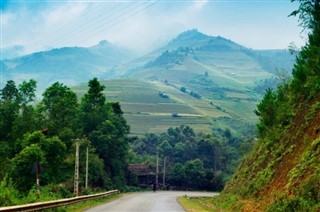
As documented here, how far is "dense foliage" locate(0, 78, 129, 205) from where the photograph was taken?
46.3 meters

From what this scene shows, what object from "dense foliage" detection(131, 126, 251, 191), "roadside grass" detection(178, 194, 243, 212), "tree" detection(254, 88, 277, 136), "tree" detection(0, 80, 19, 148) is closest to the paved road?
"roadside grass" detection(178, 194, 243, 212)

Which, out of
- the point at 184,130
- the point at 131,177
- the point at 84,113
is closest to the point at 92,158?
the point at 84,113

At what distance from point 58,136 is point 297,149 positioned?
1742 inches

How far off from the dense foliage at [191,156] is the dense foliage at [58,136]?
2609cm

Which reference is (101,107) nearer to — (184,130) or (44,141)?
(44,141)

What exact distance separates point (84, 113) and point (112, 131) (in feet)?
17.6

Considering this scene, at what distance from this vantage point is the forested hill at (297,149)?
16594 millimetres

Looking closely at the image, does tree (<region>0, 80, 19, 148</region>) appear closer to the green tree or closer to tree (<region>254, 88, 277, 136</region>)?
the green tree

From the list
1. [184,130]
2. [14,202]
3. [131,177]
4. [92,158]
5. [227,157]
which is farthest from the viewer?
[184,130]

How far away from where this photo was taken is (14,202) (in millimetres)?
22344

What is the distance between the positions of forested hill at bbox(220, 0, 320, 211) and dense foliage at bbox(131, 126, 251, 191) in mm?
60898

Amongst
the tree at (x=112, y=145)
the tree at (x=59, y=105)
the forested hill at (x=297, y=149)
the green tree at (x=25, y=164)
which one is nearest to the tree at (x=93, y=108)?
the tree at (x=112, y=145)

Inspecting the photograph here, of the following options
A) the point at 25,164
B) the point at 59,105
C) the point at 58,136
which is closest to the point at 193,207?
the point at 25,164

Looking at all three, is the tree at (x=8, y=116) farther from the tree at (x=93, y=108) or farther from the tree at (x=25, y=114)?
the tree at (x=93, y=108)
